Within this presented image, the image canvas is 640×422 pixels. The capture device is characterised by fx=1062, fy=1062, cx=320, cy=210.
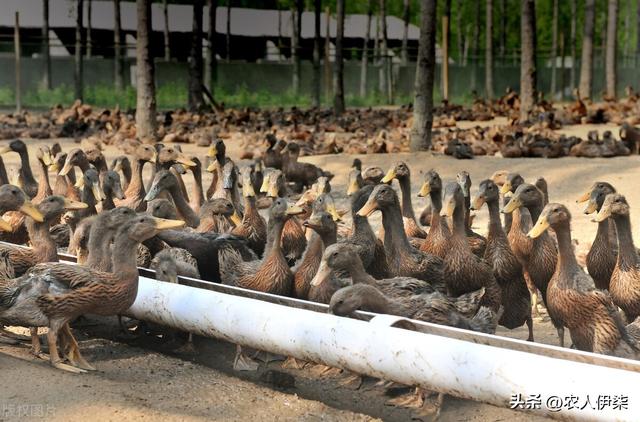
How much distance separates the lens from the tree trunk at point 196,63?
83.8 feet

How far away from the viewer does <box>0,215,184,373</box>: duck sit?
6.05 meters

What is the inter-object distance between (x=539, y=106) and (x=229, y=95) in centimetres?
1767

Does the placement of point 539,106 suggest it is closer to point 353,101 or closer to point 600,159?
point 600,159

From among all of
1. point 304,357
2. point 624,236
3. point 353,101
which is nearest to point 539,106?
point 353,101

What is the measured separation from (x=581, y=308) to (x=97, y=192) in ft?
14.5

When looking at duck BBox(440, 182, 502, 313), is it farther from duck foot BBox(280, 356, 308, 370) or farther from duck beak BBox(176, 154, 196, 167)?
duck beak BBox(176, 154, 196, 167)

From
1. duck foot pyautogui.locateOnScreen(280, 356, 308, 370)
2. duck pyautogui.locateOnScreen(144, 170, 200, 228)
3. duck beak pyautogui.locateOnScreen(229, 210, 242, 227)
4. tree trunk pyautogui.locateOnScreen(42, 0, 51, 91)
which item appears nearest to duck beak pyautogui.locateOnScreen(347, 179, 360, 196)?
duck beak pyautogui.locateOnScreen(229, 210, 242, 227)

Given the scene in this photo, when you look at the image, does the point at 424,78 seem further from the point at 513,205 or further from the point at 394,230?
the point at 394,230

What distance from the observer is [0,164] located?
11.2m

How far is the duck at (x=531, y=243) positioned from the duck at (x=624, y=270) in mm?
586

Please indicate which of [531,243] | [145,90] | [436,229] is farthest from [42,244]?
[145,90]

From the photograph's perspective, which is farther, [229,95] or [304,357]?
[229,95]

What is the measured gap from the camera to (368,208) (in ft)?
25.2

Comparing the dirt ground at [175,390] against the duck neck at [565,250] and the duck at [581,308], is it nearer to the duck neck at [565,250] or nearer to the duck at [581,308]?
the duck at [581,308]
